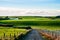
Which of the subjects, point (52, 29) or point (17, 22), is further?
point (52, 29)

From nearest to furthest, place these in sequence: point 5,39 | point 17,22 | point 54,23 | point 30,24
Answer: point 5,39, point 17,22, point 30,24, point 54,23

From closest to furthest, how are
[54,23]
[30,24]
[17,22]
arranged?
1. [17,22]
2. [30,24]
3. [54,23]

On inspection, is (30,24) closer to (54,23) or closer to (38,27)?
(38,27)

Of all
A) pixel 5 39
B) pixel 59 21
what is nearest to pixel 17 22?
pixel 59 21

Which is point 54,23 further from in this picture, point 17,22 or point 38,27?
point 17,22

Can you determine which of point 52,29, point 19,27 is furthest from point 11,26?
point 52,29

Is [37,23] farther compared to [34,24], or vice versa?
[37,23]

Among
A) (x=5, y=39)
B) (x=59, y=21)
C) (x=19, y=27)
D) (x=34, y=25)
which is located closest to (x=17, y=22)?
(x=19, y=27)

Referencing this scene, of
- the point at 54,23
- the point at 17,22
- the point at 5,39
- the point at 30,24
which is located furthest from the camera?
the point at 54,23

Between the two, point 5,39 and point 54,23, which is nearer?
point 5,39
